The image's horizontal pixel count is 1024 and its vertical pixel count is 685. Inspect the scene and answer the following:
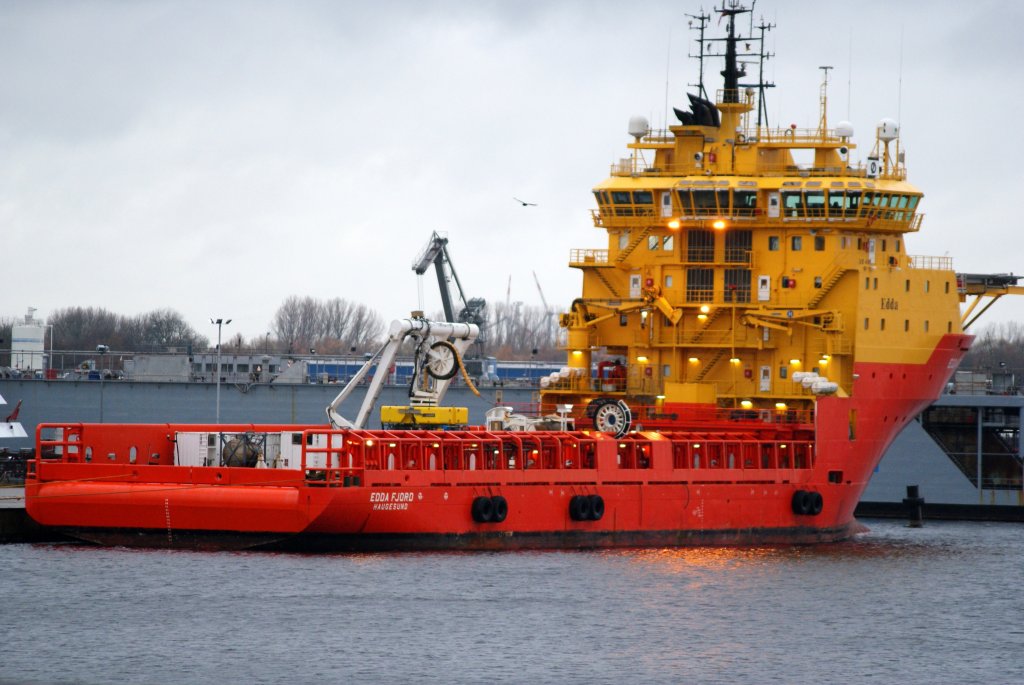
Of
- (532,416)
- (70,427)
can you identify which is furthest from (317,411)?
(70,427)

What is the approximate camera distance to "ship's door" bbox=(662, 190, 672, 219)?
5281cm

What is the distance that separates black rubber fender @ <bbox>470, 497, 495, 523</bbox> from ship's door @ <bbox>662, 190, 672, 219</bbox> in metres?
12.0

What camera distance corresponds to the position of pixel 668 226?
5272 centimetres

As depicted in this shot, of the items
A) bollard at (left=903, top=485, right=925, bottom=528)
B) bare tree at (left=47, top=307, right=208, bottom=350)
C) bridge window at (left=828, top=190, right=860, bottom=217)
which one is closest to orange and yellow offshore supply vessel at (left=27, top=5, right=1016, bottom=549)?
bridge window at (left=828, top=190, right=860, bottom=217)

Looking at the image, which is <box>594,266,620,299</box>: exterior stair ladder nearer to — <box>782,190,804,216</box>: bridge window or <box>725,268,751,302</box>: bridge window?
<box>725,268,751,302</box>: bridge window

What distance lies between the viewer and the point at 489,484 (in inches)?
1783

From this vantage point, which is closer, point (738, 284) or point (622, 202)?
point (738, 284)

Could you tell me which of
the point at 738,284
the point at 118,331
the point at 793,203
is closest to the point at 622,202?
the point at 738,284

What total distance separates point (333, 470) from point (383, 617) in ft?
22.0

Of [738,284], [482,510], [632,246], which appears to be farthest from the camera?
[632,246]

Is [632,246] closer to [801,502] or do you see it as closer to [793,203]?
[793,203]

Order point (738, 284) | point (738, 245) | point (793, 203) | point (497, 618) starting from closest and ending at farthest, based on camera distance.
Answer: point (497, 618), point (793, 203), point (738, 284), point (738, 245)

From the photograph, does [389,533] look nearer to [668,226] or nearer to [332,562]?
[332,562]

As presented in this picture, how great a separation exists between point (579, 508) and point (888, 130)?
50.1 ft
